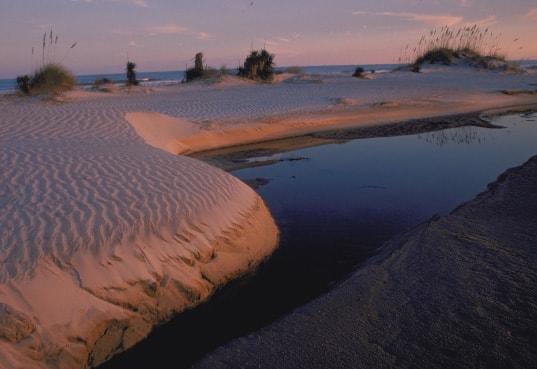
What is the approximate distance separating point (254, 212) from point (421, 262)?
78.5 inches

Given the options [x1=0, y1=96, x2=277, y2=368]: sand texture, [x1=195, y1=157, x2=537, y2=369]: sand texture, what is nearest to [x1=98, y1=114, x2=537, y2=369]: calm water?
[x1=0, y1=96, x2=277, y2=368]: sand texture

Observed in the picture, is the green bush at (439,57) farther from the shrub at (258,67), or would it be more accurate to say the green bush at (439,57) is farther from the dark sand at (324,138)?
the dark sand at (324,138)

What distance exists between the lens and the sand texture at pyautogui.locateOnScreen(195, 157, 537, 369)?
2625 mm

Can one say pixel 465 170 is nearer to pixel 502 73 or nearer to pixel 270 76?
pixel 270 76

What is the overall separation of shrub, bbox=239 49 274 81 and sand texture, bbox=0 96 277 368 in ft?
52.0

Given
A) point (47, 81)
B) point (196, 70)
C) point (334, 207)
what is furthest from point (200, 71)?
point (334, 207)

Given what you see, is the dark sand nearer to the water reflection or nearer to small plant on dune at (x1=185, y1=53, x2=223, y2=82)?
the water reflection

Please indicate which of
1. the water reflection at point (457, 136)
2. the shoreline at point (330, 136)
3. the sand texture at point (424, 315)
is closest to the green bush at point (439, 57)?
the shoreline at point (330, 136)

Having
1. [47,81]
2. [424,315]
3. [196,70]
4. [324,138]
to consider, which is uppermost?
[196,70]

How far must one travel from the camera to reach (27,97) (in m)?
13.3

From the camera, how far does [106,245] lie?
3.56 metres

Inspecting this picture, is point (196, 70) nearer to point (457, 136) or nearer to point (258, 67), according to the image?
point (258, 67)

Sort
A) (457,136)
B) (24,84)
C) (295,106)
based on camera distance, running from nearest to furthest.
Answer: (457,136), (295,106), (24,84)

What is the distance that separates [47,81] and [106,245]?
42.3ft
